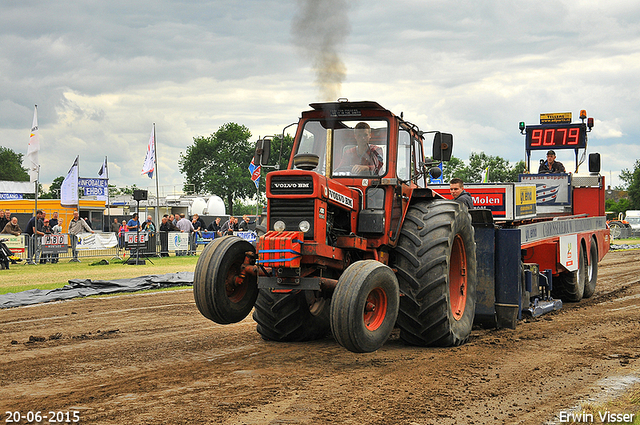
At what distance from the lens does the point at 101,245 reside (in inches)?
877

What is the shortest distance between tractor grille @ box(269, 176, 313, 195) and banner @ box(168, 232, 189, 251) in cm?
1842

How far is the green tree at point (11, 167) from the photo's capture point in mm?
103438

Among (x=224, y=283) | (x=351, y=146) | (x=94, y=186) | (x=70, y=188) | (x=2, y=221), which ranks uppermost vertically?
(x=94, y=186)

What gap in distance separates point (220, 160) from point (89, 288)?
68342 millimetres

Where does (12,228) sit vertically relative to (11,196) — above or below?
below

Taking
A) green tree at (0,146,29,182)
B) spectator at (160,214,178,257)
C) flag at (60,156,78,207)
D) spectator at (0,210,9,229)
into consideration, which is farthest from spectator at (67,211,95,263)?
green tree at (0,146,29,182)

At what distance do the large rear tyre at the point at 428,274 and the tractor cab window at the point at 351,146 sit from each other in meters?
0.76

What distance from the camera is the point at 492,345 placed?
739 centimetres

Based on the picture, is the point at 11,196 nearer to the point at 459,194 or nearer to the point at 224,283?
the point at 459,194

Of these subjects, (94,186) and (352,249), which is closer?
(352,249)

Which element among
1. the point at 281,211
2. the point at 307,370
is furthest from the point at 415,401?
the point at 281,211

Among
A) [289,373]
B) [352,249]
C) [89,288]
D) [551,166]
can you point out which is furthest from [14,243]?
[289,373]

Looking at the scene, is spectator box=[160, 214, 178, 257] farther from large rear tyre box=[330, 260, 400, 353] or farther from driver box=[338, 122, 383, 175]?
large rear tyre box=[330, 260, 400, 353]

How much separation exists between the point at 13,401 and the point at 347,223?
11.8 feet
